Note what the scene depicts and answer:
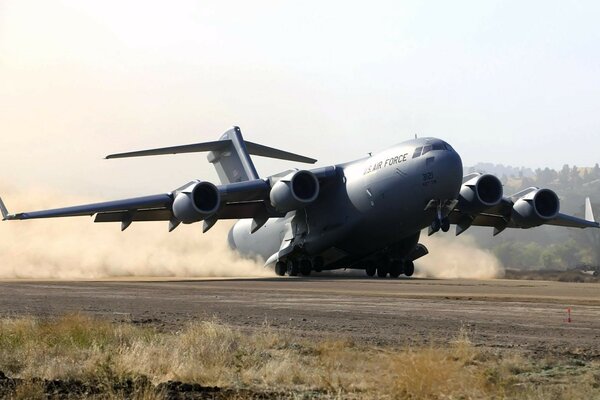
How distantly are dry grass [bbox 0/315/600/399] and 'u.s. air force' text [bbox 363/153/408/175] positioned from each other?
23.7m

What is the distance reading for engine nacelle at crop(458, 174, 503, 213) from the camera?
38031 millimetres

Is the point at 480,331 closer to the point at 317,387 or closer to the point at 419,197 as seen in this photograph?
the point at 317,387

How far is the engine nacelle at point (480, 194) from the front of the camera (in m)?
38.0

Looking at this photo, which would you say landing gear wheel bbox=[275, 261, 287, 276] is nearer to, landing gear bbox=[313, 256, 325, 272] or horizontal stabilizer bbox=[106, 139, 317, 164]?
landing gear bbox=[313, 256, 325, 272]

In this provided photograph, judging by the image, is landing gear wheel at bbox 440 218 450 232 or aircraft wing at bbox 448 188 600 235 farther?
aircraft wing at bbox 448 188 600 235

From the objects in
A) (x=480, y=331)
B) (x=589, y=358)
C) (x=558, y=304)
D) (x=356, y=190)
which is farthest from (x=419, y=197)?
(x=589, y=358)

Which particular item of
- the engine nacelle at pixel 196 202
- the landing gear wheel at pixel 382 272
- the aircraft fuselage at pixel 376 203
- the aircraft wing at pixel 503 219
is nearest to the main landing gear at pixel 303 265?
the aircraft fuselage at pixel 376 203

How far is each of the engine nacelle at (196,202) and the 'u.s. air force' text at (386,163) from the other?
19.9ft

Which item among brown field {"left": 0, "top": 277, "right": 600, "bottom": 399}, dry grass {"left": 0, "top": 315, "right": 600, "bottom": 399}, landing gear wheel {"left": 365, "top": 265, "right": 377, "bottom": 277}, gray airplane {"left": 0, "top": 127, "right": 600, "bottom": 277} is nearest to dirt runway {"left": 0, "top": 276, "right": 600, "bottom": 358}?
brown field {"left": 0, "top": 277, "right": 600, "bottom": 399}

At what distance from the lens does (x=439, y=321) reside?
53.7 ft

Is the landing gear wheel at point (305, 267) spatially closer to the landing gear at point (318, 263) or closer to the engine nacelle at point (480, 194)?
the landing gear at point (318, 263)

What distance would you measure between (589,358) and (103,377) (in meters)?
5.56

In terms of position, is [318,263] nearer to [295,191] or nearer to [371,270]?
[371,270]

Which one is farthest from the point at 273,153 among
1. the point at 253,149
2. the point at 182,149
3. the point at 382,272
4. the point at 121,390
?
the point at 121,390
